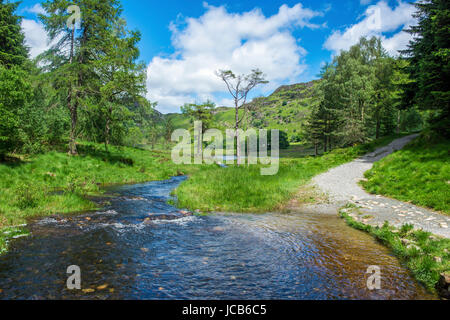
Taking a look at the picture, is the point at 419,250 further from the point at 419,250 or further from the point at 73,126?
the point at 73,126

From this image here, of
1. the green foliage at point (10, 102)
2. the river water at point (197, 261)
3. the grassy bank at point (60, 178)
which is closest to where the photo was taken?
the river water at point (197, 261)

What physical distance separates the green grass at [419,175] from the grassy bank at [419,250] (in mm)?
3612

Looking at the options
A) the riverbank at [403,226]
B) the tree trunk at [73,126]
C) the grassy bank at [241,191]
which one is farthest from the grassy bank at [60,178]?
the riverbank at [403,226]

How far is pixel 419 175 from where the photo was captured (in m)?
15.1

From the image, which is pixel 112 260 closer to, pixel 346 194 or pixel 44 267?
pixel 44 267

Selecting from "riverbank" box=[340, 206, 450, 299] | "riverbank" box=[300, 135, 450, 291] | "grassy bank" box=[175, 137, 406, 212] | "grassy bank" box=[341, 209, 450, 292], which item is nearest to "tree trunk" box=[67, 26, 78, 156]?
"grassy bank" box=[175, 137, 406, 212]

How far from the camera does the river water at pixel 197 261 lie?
5.72 m

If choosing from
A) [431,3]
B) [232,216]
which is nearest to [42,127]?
[232,216]

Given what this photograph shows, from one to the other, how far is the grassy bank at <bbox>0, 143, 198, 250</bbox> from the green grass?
57.0ft

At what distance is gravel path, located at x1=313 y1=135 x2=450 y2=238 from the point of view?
9531 mm

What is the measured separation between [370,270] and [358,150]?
1149 inches

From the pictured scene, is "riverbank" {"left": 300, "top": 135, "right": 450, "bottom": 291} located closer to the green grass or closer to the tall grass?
the green grass

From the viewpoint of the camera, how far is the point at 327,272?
22.1 feet

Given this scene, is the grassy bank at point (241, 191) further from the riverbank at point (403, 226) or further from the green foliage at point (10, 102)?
the green foliage at point (10, 102)
